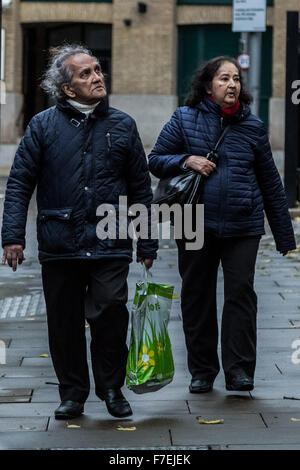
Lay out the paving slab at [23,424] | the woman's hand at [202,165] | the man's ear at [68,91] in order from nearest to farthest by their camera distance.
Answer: the paving slab at [23,424] < the man's ear at [68,91] < the woman's hand at [202,165]

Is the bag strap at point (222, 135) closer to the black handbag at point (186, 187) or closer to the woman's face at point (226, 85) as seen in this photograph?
the black handbag at point (186, 187)

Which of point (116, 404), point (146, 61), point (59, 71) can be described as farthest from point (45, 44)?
point (116, 404)

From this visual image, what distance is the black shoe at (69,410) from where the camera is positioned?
5.85 metres

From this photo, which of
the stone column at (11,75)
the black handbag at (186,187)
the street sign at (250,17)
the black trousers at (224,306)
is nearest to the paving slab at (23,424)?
the black trousers at (224,306)

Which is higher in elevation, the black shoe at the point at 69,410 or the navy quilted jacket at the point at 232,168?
the navy quilted jacket at the point at 232,168

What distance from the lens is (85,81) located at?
590cm

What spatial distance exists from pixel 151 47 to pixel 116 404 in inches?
949

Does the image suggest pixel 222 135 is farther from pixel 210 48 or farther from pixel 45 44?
pixel 45 44

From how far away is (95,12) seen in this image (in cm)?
2972

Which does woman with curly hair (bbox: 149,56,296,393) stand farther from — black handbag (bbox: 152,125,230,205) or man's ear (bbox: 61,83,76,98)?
man's ear (bbox: 61,83,76,98)

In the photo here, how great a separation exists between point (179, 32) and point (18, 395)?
2417cm

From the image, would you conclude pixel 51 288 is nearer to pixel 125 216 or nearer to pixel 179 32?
pixel 125 216

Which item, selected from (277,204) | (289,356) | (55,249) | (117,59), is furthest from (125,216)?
(117,59)

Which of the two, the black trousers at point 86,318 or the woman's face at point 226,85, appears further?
the woman's face at point 226,85
